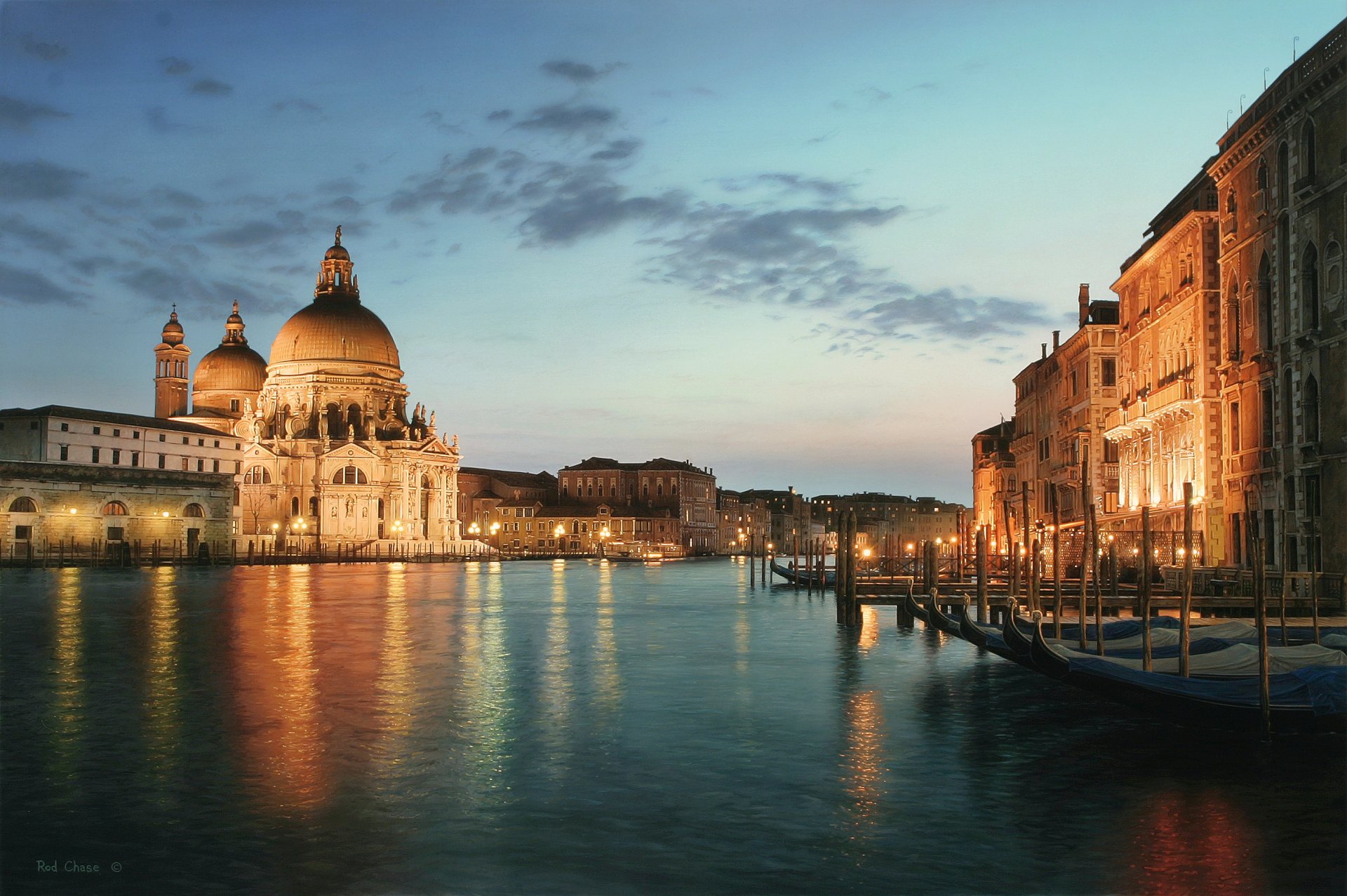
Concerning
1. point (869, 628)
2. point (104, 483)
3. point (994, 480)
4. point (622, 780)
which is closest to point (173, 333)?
point (104, 483)

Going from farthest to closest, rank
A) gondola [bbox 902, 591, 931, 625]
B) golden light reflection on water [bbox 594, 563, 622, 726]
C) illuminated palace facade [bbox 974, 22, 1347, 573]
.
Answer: gondola [bbox 902, 591, 931, 625]
illuminated palace facade [bbox 974, 22, 1347, 573]
golden light reflection on water [bbox 594, 563, 622, 726]

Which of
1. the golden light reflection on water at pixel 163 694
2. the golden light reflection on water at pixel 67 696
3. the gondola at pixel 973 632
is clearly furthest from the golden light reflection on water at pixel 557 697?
the gondola at pixel 973 632

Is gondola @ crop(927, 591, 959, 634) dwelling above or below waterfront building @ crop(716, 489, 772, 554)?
below

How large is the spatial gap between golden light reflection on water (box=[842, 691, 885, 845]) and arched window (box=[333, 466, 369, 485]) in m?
81.4

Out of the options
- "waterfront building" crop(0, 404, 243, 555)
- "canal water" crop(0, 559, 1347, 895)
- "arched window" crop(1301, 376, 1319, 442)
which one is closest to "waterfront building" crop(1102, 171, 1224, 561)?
"arched window" crop(1301, 376, 1319, 442)

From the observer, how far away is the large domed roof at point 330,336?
3893 inches

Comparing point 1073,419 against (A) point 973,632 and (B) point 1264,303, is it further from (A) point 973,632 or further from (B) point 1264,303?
(A) point 973,632

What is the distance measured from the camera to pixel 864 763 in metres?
13.8

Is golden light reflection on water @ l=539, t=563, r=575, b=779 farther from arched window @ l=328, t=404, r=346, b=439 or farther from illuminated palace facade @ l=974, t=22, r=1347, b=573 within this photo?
arched window @ l=328, t=404, r=346, b=439

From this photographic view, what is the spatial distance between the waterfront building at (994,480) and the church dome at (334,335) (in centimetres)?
4745

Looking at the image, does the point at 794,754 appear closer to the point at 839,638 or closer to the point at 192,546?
the point at 839,638

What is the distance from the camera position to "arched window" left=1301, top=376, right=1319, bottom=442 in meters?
25.7

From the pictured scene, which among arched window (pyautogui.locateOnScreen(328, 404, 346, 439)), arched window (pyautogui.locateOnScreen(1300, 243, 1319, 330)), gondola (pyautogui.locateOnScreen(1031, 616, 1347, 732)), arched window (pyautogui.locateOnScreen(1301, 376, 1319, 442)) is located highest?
arched window (pyautogui.locateOnScreen(328, 404, 346, 439))

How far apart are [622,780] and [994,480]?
186ft
